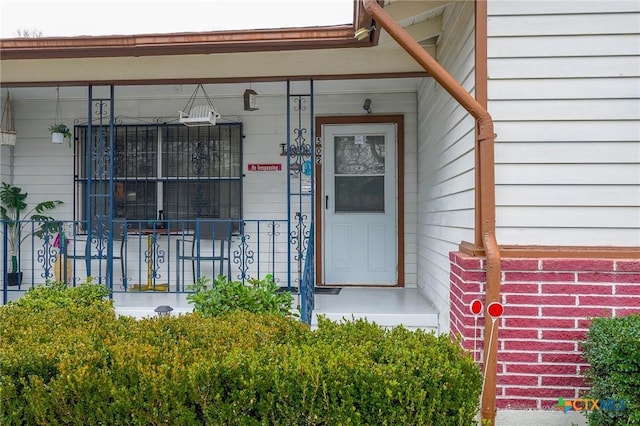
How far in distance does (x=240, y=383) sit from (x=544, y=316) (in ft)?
6.16

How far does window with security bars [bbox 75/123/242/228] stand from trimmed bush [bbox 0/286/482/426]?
3771 mm

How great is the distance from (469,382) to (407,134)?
13.7ft

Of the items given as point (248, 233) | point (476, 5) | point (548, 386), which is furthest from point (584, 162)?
point (248, 233)

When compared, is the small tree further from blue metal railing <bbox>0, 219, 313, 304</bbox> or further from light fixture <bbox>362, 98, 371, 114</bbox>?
light fixture <bbox>362, 98, 371, 114</bbox>

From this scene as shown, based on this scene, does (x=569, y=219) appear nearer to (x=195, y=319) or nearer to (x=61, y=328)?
(x=195, y=319)

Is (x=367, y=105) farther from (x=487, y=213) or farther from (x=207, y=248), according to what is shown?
(x=487, y=213)

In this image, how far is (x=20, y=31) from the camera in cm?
1555

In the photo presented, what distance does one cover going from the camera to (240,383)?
6.82 feet

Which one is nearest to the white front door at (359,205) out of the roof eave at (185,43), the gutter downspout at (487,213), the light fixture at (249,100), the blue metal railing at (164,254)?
the blue metal railing at (164,254)

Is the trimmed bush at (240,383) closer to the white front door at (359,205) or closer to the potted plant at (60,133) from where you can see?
the white front door at (359,205)

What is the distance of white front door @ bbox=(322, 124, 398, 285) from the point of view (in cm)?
591

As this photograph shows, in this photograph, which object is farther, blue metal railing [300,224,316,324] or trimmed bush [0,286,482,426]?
blue metal railing [300,224,316,324]

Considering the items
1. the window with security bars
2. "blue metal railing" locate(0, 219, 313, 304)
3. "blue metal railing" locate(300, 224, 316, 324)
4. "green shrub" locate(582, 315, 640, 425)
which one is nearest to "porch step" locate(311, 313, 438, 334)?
"blue metal railing" locate(300, 224, 316, 324)

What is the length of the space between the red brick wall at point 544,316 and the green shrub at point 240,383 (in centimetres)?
74
